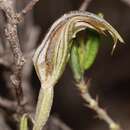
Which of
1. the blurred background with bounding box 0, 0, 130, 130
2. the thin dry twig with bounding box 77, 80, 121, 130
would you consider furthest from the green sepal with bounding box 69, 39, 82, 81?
the blurred background with bounding box 0, 0, 130, 130

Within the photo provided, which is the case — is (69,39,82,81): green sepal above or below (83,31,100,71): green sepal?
below

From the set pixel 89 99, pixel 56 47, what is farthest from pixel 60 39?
pixel 89 99

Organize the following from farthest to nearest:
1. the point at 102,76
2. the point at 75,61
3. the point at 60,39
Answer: the point at 102,76, the point at 75,61, the point at 60,39

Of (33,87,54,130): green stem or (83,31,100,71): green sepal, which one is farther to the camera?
(83,31,100,71): green sepal

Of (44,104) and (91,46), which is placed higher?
(91,46)

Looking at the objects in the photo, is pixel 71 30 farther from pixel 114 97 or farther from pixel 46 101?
pixel 114 97

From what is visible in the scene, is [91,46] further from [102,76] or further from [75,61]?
[102,76]

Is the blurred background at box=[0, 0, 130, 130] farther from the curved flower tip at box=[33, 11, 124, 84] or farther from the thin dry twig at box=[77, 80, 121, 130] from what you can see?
the curved flower tip at box=[33, 11, 124, 84]

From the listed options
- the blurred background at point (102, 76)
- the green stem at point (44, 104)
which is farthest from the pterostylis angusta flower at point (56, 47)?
the blurred background at point (102, 76)
